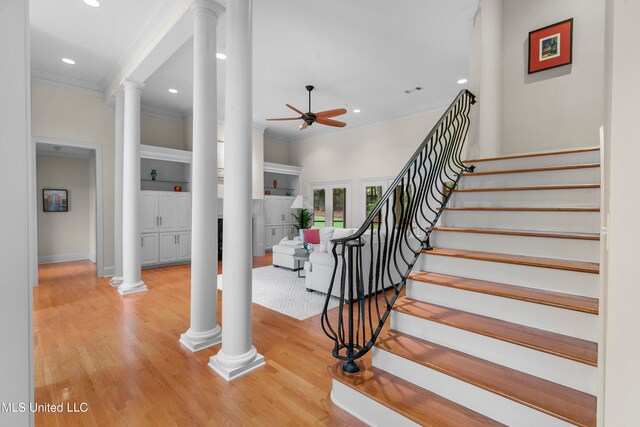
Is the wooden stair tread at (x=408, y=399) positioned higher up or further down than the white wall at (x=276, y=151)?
further down

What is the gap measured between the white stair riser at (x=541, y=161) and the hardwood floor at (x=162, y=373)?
2773 millimetres

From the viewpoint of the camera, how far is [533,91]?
3855mm

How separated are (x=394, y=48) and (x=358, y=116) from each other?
3.23m

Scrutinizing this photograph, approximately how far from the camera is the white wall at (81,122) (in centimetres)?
504

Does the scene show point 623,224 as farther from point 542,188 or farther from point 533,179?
point 533,179

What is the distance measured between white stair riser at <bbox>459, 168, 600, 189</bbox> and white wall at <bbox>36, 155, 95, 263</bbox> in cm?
875

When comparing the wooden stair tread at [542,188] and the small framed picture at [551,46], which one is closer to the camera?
the wooden stair tread at [542,188]

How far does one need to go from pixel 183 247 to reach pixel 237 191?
529cm

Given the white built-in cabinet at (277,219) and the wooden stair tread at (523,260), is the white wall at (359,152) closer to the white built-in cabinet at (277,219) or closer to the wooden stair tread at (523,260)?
the white built-in cabinet at (277,219)

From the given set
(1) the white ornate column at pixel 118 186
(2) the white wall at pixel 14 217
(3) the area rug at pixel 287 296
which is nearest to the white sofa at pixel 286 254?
(3) the area rug at pixel 287 296

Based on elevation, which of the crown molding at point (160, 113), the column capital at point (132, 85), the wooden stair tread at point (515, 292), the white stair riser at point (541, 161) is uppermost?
the crown molding at point (160, 113)

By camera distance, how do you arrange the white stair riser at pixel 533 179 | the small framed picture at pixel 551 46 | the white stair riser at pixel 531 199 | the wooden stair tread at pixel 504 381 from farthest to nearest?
the small framed picture at pixel 551 46 → the white stair riser at pixel 533 179 → the white stair riser at pixel 531 199 → the wooden stair tread at pixel 504 381

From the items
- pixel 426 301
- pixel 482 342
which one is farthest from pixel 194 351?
pixel 482 342

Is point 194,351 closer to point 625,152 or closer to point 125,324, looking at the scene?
point 125,324
